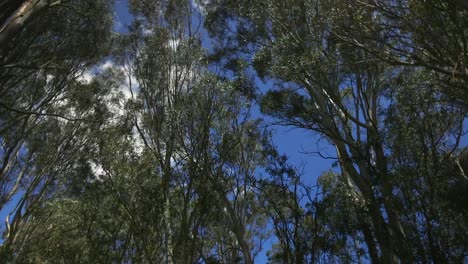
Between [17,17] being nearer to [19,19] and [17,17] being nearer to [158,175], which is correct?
[19,19]

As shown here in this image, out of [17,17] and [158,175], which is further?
[158,175]

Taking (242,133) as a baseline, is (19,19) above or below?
below

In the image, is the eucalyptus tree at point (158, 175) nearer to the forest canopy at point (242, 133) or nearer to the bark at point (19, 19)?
the forest canopy at point (242, 133)

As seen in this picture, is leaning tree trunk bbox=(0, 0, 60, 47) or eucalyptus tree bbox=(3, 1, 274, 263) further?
eucalyptus tree bbox=(3, 1, 274, 263)

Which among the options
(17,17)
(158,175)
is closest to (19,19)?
(17,17)

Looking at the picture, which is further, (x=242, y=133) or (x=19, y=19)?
(x=242, y=133)

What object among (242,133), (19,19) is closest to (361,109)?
(242,133)

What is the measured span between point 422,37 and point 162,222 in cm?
650

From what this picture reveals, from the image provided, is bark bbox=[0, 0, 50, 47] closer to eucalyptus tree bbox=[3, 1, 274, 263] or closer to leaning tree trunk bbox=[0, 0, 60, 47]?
leaning tree trunk bbox=[0, 0, 60, 47]

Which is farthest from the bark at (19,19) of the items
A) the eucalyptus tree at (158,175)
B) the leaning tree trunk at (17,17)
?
the eucalyptus tree at (158,175)

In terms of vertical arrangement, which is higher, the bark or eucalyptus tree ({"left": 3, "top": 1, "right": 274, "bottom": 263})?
eucalyptus tree ({"left": 3, "top": 1, "right": 274, "bottom": 263})

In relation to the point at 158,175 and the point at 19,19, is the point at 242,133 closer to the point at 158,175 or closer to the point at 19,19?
the point at 158,175

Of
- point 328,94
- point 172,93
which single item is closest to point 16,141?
point 172,93

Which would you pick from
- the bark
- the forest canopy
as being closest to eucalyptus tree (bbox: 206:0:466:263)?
the forest canopy
